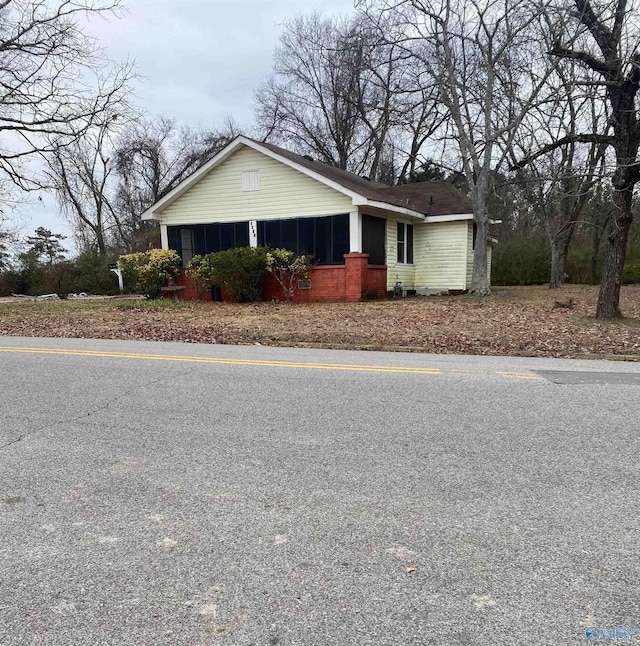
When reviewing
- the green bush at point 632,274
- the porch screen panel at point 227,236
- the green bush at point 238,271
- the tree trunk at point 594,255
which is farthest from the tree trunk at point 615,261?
the tree trunk at point 594,255

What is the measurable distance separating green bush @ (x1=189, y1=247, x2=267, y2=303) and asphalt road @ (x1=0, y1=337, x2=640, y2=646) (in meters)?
11.8

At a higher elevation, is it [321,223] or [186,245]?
[321,223]

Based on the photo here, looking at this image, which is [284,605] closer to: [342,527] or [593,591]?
[342,527]

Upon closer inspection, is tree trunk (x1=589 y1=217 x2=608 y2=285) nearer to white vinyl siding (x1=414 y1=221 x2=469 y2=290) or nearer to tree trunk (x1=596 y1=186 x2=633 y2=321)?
white vinyl siding (x1=414 y1=221 x2=469 y2=290)

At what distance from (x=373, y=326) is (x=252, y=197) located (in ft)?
32.0

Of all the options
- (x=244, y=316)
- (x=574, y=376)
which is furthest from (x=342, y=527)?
(x=244, y=316)

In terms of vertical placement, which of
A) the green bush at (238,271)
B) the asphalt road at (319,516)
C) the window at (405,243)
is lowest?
the asphalt road at (319,516)

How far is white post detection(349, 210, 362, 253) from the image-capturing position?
17.2m

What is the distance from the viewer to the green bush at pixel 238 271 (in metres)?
17.2

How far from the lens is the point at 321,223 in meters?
17.9

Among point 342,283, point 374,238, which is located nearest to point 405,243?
point 374,238

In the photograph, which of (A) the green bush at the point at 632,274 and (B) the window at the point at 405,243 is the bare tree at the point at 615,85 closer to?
(B) the window at the point at 405,243

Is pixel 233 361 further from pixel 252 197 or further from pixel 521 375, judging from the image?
pixel 252 197

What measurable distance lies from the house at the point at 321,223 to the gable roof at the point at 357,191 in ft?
0.15
